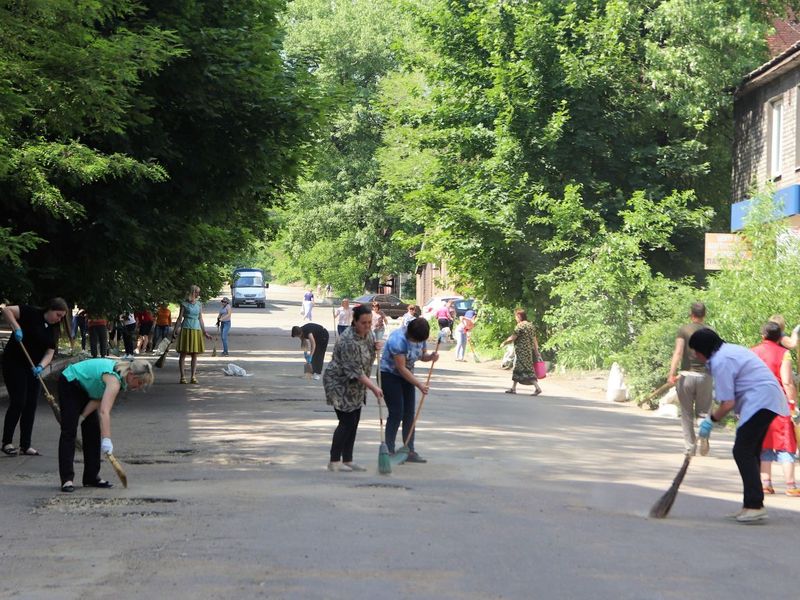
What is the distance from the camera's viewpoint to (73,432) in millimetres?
11484

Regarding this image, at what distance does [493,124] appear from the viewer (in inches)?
1390

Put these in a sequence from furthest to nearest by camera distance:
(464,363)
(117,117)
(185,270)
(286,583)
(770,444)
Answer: (464,363) < (185,270) < (117,117) < (770,444) < (286,583)

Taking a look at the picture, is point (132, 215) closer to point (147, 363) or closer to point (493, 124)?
point (147, 363)

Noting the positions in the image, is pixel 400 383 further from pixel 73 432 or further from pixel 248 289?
pixel 248 289

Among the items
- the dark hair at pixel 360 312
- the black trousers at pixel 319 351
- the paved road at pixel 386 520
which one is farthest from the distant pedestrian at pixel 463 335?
the dark hair at pixel 360 312

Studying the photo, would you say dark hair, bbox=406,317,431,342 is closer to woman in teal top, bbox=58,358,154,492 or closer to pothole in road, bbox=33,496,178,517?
woman in teal top, bbox=58,358,154,492

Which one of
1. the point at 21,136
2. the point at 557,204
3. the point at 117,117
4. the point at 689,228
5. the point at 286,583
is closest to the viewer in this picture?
the point at 286,583

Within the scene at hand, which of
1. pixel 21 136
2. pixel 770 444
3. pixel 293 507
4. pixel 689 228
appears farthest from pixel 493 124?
pixel 293 507

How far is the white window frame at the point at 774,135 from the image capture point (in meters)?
31.1

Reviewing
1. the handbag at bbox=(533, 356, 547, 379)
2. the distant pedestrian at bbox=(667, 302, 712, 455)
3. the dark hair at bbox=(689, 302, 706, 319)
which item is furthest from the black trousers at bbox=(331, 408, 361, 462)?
the handbag at bbox=(533, 356, 547, 379)

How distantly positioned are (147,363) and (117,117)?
5516mm

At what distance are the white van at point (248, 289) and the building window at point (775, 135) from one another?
187 ft

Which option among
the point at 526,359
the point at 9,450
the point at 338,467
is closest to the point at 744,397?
the point at 338,467

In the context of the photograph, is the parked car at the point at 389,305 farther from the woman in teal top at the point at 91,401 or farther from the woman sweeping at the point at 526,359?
the woman in teal top at the point at 91,401
